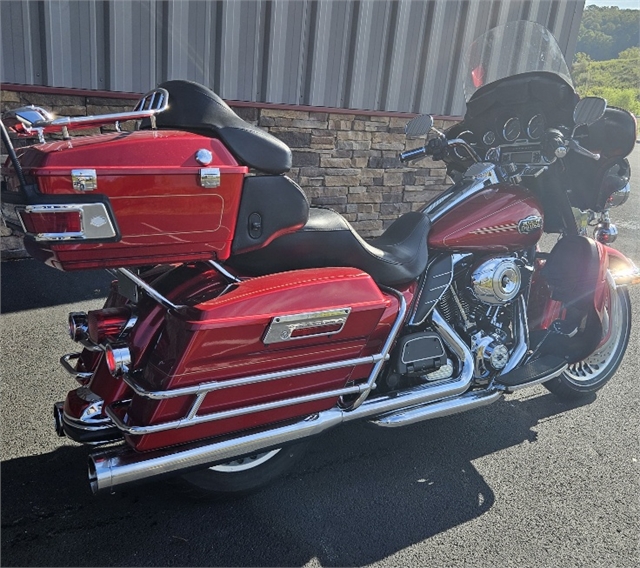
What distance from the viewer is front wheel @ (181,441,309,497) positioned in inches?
82.7

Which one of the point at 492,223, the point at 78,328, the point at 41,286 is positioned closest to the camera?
the point at 78,328

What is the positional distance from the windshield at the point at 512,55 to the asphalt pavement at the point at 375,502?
178 centimetres

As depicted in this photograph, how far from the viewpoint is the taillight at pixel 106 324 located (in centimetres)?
188

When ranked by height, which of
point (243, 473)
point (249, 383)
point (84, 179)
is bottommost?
point (243, 473)

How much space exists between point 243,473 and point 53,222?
1.23 meters

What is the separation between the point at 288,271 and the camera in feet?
6.59

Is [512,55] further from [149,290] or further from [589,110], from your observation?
[149,290]

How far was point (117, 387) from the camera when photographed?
1932mm

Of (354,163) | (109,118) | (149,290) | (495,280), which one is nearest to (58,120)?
(109,118)

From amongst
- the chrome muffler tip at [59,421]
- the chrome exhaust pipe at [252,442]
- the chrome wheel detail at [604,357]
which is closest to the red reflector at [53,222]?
the chrome exhaust pipe at [252,442]

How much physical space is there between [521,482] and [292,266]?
4.75 ft

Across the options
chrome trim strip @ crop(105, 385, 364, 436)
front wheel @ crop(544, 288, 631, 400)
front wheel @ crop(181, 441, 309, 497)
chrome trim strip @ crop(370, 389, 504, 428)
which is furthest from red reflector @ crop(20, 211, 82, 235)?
front wheel @ crop(544, 288, 631, 400)

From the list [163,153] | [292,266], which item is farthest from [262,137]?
[292,266]

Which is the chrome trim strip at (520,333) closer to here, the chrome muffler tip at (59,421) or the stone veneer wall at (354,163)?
the chrome muffler tip at (59,421)
